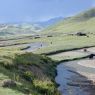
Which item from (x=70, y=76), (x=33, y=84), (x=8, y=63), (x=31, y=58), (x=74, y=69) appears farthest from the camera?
(x=74, y=69)

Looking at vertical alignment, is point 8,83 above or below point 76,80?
above

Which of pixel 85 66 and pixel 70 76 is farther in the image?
pixel 85 66

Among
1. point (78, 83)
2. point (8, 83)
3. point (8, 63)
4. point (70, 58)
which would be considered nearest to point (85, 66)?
point (70, 58)

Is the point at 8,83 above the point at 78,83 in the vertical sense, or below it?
above

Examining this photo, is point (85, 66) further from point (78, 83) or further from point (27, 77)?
point (27, 77)

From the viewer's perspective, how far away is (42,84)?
129ft

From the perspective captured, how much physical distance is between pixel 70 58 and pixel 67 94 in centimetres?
4631

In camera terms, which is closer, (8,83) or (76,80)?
(8,83)

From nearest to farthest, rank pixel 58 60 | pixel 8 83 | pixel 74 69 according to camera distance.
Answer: pixel 8 83, pixel 74 69, pixel 58 60

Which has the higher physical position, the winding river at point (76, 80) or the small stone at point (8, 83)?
the small stone at point (8, 83)

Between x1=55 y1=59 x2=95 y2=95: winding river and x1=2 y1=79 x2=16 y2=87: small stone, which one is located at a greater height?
x1=2 y1=79 x2=16 y2=87: small stone

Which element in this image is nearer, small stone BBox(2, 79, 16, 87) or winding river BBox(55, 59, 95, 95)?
small stone BBox(2, 79, 16, 87)

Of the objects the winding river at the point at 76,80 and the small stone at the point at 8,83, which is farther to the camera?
the winding river at the point at 76,80

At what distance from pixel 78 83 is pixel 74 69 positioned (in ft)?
59.4
